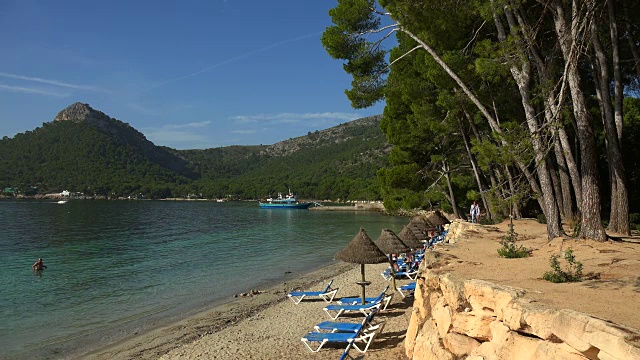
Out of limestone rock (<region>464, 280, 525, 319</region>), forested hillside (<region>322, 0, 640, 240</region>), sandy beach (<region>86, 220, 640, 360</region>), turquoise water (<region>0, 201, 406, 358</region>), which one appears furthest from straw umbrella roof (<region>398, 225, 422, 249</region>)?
limestone rock (<region>464, 280, 525, 319</region>)

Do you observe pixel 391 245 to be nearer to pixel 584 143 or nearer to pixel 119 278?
pixel 584 143

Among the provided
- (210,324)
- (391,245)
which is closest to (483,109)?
(391,245)

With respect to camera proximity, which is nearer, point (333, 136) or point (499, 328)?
point (499, 328)

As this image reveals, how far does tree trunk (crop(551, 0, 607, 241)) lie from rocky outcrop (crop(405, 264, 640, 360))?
12.8 ft

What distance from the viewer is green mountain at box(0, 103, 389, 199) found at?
Answer: 128 m

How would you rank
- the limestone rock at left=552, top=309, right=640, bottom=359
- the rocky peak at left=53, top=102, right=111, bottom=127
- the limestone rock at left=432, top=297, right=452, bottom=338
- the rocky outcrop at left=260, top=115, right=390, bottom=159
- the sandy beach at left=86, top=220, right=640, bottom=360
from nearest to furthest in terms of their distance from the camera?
the limestone rock at left=552, top=309, right=640, bottom=359 → the sandy beach at left=86, top=220, right=640, bottom=360 → the limestone rock at left=432, top=297, right=452, bottom=338 → the rocky peak at left=53, top=102, right=111, bottom=127 → the rocky outcrop at left=260, top=115, right=390, bottom=159

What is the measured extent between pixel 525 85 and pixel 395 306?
5917 millimetres

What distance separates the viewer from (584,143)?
8.69 metres

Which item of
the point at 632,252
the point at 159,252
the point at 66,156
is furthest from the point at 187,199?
the point at 632,252

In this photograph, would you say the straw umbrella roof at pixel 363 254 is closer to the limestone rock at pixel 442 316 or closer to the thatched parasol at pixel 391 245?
the thatched parasol at pixel 391 245

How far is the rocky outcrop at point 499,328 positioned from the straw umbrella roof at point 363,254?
4178 millimetres

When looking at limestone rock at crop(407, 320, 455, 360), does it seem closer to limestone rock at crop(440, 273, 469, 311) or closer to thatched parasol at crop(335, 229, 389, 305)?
limestone rock at crop(440, 273, 469, 311)

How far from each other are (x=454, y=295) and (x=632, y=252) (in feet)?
12.7

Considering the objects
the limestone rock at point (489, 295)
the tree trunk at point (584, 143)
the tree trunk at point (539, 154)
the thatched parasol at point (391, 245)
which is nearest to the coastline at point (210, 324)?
the thatched parasol at point (391, 245)
